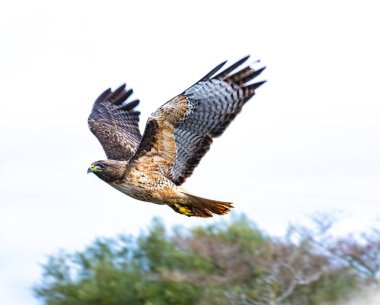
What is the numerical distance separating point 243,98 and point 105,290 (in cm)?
1836

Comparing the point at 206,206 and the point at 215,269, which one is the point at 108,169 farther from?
the point at 215,269

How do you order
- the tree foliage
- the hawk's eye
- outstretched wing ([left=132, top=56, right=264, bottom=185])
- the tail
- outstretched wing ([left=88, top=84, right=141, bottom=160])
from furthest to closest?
1. the tree foliage
2. outstretched wing ([left=88, top=84, right=141, bottom=160])
3. the hawk's eye
4. the tail
5. outstretched wing ([left=132, top=56, right=264, bottom=185])

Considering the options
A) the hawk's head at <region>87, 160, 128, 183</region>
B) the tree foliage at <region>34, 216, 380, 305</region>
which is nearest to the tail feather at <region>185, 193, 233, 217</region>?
the hawk's head at <region>87, 160, 128, 183</region>

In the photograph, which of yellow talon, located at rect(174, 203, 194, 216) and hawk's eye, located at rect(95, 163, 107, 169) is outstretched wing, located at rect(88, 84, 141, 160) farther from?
yellow talon, located at rect(174, 203, 194, 216)

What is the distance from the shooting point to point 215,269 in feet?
89.6

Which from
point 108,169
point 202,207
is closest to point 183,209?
point 202,207

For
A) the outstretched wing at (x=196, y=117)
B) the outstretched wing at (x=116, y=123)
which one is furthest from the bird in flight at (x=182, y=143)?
the outstretched wing at (x=116, y=123)

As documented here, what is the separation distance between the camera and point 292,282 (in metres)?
24.9

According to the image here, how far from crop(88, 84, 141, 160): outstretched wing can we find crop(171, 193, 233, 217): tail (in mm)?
1043

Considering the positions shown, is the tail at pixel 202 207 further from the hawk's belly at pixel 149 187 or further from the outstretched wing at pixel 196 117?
the outstretched wing at pixel 196 117

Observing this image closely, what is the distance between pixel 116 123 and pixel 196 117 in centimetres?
242

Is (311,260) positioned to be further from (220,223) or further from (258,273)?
(220,223)

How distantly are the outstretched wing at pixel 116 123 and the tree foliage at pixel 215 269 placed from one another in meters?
10.9

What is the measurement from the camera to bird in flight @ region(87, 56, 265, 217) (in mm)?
11094
